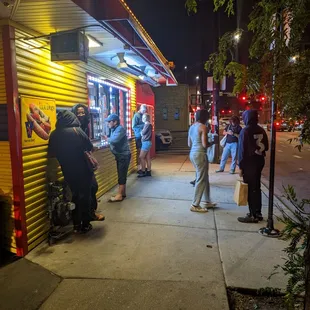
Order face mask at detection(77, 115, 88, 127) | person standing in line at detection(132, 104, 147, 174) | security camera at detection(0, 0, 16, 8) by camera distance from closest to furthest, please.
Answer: security camera at detection(0, 0, 16, 8), face mask at detection(77, 115, 88, 127), person standing in line at detection(132, 104, 147, 174)

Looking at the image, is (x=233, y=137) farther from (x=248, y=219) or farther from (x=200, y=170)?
(x=248, y=219)

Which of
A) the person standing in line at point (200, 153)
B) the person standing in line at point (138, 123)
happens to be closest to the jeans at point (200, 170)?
the person standing in line at point (200, 153)

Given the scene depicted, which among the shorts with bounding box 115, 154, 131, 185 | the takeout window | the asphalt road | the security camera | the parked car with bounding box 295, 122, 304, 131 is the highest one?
the security camera

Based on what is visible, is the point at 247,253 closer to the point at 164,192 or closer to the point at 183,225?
the point at 183,225

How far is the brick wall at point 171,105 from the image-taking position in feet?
77.8

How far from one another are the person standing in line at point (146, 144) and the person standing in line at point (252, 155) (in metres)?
3.92

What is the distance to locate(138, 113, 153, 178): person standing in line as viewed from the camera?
8.74 m

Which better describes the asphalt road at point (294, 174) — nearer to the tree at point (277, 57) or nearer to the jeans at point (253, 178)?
the jeans at point (253, 178)

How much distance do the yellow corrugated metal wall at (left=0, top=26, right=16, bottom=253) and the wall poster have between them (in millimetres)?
219

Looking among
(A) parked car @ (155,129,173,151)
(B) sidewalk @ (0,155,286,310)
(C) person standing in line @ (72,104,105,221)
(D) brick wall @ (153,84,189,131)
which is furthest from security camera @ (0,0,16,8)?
(D) brick wall @ (153,84,189,131)

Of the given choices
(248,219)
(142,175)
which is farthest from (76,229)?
(142,175)

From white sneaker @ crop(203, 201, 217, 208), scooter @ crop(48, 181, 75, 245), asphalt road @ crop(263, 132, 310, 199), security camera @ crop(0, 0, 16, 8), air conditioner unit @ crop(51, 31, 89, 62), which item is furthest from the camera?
asphalt road @ crop(263, 132, 310, 199)

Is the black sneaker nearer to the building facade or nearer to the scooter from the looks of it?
the scooter

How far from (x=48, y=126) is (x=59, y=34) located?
1294mm
